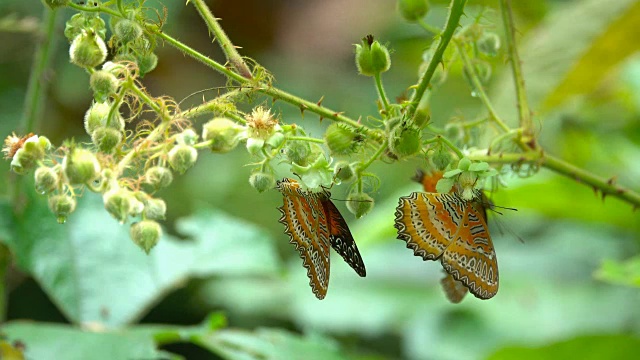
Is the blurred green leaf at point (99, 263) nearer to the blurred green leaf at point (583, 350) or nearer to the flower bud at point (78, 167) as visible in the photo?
the blurred green leaf at point (583, 350)

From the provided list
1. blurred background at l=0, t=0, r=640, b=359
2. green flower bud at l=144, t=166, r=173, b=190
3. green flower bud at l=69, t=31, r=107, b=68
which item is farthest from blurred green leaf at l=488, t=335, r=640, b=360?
green flower bud at l=69, t=31, r=107, b=68

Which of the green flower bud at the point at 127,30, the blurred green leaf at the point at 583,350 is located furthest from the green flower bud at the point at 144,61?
the blurred green leaf at the point at 583,350

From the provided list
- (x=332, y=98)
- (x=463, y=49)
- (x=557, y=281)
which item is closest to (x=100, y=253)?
(x=463, y=49)

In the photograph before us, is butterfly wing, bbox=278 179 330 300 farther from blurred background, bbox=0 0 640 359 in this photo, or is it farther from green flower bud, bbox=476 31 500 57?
green flower bud, bbox=476 31 500 57

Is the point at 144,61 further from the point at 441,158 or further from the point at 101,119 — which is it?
the point at 441,158

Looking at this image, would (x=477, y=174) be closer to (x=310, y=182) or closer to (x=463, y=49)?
(x=310, y=182)

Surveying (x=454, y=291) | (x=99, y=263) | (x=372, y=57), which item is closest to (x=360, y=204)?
(x=372, y=57)
